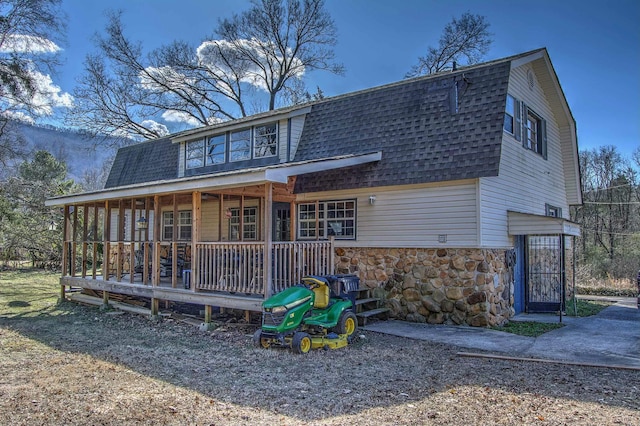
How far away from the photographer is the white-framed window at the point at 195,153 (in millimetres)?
14383

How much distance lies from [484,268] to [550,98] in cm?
639

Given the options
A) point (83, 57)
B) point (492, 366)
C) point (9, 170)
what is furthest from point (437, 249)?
point (83, 57)

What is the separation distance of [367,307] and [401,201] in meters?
2.42

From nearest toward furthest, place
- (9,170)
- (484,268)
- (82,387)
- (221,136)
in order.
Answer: (82,387)
(484,268)
(221,136)
(9,170)

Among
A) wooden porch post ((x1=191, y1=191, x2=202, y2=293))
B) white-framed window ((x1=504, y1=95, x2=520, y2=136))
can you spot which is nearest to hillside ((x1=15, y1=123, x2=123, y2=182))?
wooden porch post ((x1=191, y1=191, x2=202, y2=293))

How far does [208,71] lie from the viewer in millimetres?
25406

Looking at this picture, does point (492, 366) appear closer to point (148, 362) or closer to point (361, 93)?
point (148, 362)

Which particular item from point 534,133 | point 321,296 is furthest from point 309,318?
point 534,133

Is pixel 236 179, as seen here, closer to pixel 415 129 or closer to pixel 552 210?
pixel 415 129

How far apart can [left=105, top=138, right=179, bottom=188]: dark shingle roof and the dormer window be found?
3.65 feet

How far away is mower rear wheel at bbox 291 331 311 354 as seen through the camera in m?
7.05

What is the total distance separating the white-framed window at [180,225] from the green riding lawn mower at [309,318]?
8719mm

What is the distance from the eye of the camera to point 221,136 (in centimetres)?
1385

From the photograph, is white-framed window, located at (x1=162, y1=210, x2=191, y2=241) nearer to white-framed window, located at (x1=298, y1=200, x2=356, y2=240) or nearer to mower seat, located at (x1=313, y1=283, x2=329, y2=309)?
white-framed window, located at (x1=298, y1=200, x2=356, y2=240)
